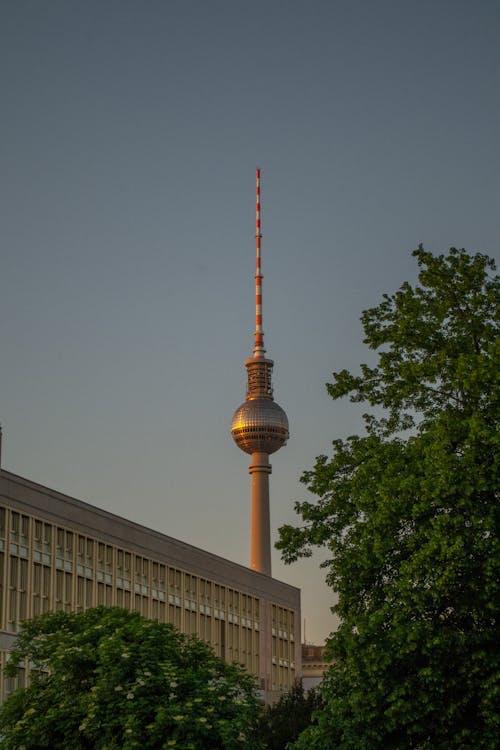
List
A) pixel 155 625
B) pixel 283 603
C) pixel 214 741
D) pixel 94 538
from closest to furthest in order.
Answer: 1. pixel 214 741
2. pixel 155 625
3. pixel 94 538
4. pixel 283 603

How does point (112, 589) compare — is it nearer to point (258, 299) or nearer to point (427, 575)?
point (427, 575)

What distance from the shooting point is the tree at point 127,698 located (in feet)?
107

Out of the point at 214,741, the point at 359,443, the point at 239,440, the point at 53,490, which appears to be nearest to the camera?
the point at 214,741

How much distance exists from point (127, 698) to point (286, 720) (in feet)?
86.2

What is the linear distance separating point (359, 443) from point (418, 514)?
6124mm

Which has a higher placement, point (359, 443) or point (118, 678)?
point (359, 443)

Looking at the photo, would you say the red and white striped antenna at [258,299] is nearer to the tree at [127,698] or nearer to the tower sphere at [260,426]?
the tower sphere at [260,426]

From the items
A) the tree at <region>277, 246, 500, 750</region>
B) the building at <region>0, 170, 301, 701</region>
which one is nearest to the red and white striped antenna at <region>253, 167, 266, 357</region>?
the building at <region>0, 170, 301, 701</region>

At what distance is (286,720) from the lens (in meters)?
58.2

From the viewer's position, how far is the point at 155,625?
119ft

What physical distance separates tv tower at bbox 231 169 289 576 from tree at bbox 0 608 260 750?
149 metres

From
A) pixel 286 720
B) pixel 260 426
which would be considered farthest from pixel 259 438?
pixel 286 720

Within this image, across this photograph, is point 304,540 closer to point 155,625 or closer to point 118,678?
point 155,625

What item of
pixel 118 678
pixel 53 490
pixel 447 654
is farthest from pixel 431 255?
pixel 53 490
